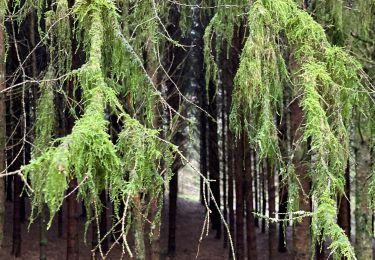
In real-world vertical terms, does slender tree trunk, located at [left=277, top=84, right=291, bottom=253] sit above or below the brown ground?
above

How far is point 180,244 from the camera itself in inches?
610

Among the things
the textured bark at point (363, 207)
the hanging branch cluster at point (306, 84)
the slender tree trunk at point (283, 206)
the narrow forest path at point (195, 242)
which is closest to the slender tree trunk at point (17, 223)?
the narrow forest path at point (195, 242)

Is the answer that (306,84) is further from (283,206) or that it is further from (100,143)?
(283,206)

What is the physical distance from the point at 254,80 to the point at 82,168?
1453 mm

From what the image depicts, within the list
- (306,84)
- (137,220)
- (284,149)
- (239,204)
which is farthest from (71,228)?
(306,84)

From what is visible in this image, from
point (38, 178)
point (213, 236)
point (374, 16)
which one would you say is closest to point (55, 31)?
point (38, 178)

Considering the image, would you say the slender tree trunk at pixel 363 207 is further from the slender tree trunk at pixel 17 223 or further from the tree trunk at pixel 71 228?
the slender tree trunk at pixel 17 223

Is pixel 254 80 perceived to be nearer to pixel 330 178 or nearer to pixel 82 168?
pixel 330 178

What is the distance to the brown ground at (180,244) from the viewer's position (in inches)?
496

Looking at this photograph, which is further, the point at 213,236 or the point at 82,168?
the point at 213,236

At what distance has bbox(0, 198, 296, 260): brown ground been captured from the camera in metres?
12.6

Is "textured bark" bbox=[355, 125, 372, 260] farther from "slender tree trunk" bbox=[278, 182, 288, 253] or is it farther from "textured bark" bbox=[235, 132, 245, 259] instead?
"textured bark" bbox=[235, 132, 245, 259]

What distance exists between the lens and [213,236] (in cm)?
1705

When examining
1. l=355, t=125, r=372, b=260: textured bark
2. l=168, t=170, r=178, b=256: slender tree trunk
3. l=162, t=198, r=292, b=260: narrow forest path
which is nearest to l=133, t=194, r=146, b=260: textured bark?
l=355, t=125, r=372, b=260: textured bark
